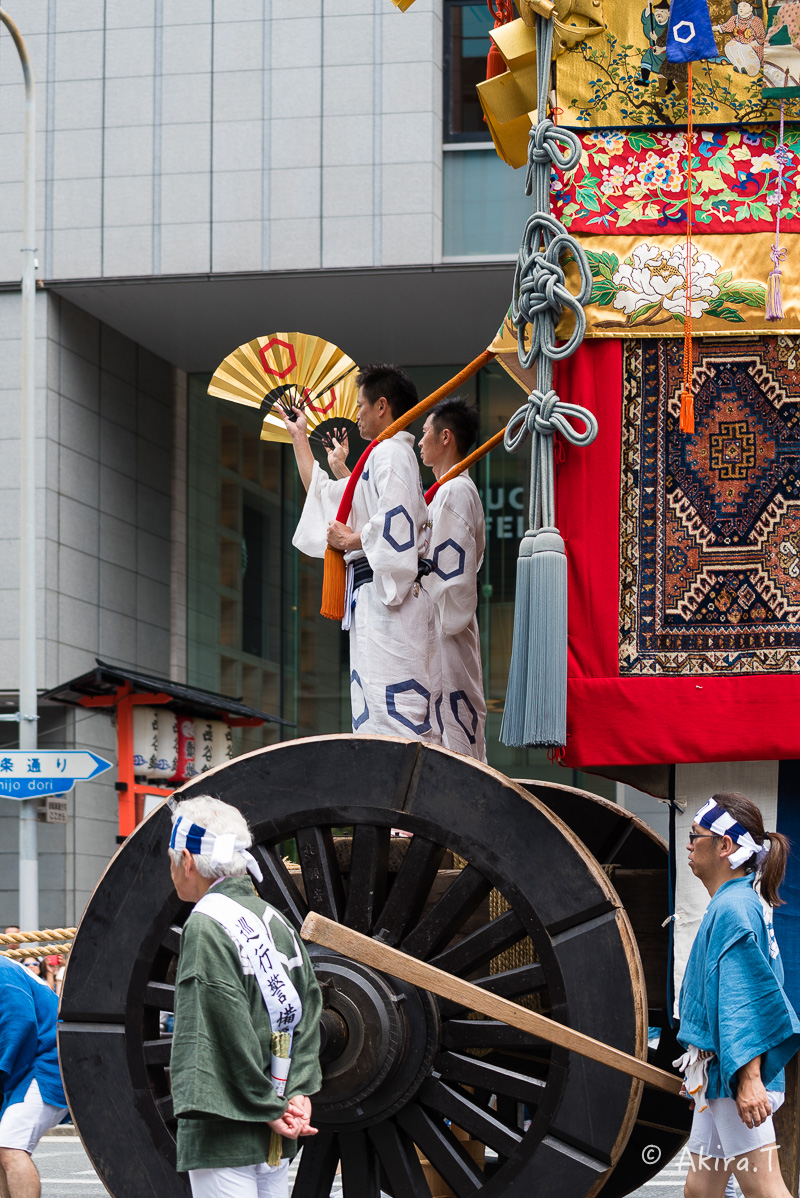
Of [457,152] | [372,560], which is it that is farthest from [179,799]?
[457,152]

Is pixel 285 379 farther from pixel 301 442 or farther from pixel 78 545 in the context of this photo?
pixel 78 545

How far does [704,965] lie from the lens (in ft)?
12.6

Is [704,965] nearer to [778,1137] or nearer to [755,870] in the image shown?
[755,870]

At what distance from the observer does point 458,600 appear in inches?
197

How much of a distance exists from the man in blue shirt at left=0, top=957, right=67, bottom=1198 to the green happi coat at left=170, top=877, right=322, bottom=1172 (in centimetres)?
184

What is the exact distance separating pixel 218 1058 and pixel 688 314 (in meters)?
2.20

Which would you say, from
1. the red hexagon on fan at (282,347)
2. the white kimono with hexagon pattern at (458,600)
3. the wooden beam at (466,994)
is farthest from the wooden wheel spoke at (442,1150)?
the red hexagon on fan at (282,347)

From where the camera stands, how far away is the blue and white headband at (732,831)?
379cm

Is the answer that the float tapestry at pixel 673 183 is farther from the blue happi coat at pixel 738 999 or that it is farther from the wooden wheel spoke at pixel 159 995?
the wooden wheel spoke at pixel 159 995

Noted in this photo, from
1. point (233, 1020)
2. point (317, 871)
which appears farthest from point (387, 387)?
point (233, 1020)

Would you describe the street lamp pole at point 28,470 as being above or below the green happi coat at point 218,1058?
above

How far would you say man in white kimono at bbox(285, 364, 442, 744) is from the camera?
4566 mm

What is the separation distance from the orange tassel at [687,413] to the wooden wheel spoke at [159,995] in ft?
6.46

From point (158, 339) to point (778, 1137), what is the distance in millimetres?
17202
